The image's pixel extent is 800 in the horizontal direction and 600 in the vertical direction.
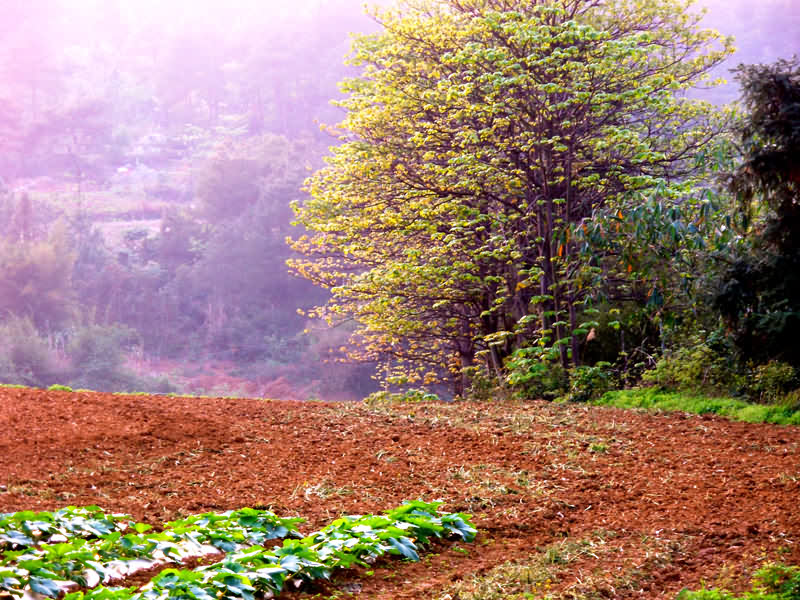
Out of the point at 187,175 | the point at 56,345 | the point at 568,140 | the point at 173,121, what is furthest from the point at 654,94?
the point at 173,121

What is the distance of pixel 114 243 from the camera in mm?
33375

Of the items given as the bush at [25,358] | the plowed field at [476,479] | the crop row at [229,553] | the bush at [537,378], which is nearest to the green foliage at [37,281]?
the bush at [25,358]

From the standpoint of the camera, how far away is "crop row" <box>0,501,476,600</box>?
290 centimetres

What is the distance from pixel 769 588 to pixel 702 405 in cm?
467

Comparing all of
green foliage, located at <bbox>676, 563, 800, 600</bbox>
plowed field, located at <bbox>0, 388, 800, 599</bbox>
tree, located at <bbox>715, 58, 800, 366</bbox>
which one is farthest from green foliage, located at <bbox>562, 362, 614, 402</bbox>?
green foliage, located at <bbox>676, 563, 800, 600</bbox>

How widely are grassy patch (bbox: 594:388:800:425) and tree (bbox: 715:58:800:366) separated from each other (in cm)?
48

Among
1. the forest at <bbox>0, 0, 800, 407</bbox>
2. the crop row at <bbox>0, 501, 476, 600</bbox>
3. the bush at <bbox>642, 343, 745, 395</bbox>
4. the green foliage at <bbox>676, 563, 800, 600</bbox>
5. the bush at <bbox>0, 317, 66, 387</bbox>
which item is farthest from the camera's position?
the bush at <bbox>0, 317, 66, 387</bbox>

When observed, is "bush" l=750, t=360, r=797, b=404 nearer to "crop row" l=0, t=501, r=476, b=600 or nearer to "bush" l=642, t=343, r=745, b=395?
"bush" l=642, t=343, r=745, b=395

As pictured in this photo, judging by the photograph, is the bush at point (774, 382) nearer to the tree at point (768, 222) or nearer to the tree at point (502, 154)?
the tree at point (768, 222)

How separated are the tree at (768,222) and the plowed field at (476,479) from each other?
0.86 meters

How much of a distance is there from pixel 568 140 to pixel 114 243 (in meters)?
27.7

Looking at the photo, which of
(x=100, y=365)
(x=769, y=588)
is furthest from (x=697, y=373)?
(x=100, y=365)

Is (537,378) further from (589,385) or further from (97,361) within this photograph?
(97,361)

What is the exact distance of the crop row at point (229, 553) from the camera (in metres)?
2.90
